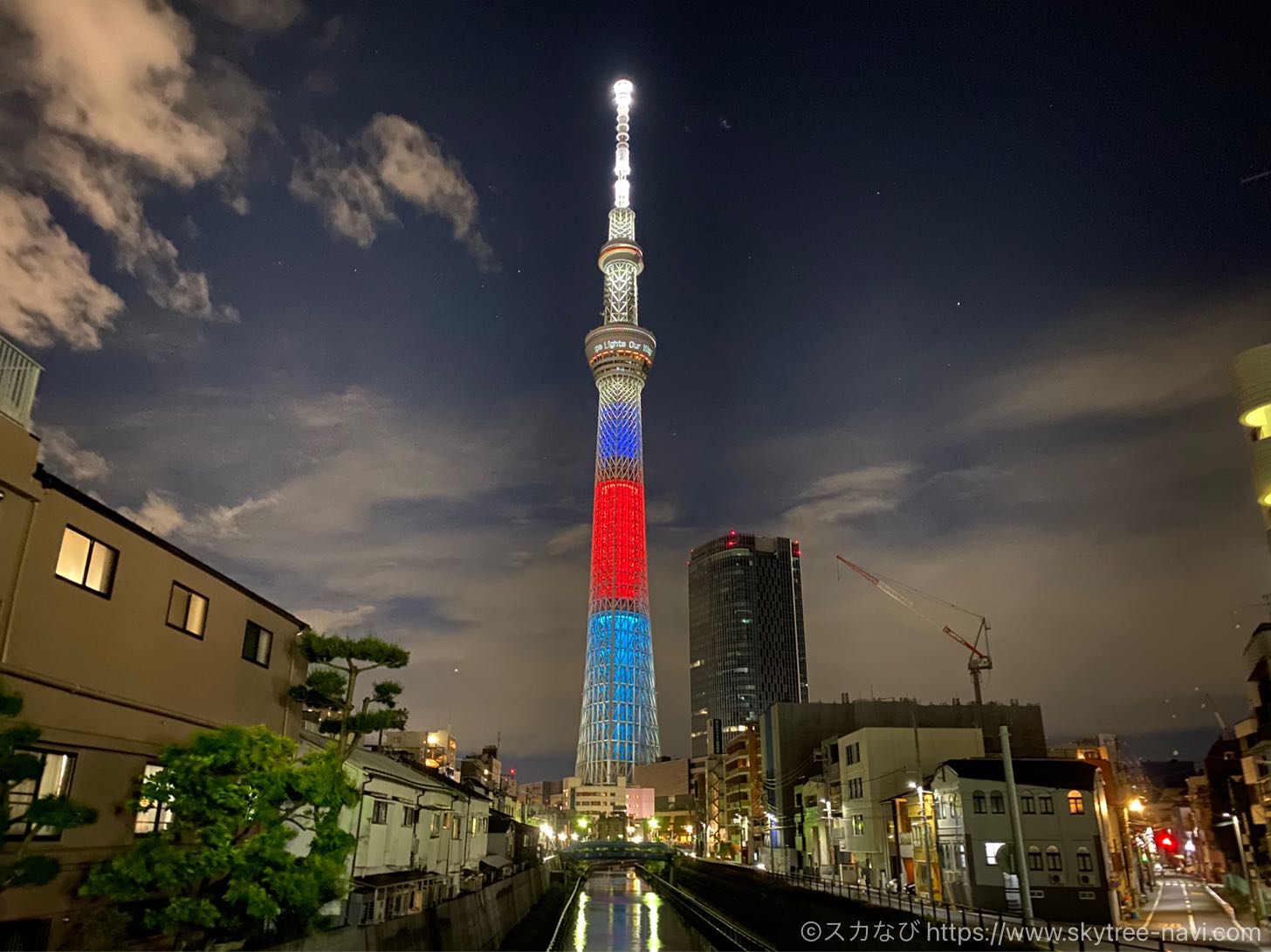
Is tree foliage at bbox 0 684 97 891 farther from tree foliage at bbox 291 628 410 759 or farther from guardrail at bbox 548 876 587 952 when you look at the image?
guardrail at bbox 548 876 587 952

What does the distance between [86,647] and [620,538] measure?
355ft

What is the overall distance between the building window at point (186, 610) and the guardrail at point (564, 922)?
2524 centimetres

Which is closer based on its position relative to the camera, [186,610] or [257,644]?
[186,610]

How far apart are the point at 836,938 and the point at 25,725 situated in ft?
82.8

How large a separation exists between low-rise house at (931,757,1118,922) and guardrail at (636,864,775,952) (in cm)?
906

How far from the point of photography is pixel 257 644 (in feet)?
72.7

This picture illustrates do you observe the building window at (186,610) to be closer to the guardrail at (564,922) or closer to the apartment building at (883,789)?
the guardrail at (564,922)

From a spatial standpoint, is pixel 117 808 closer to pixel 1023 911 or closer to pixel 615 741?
pixel 1023 911

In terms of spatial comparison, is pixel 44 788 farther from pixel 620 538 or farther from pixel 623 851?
pixel 620 538

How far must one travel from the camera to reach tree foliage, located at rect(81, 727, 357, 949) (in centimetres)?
1451

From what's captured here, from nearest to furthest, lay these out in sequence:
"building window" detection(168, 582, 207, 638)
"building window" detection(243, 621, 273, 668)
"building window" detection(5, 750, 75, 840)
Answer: "building window" detection(5, 750, 75, 840)
"building window" detection(168, 582, 207, 638)
"building window" detection(243, 621, 273, 668)

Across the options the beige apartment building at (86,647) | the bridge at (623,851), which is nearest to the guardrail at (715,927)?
the bridge at (623,851)

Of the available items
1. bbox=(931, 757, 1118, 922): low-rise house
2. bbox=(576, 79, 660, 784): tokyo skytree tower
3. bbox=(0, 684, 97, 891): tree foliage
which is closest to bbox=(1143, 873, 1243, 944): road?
bbox=(931, 757, 1118, 922): low-rise house

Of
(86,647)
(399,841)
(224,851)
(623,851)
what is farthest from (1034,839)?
(623,851)
